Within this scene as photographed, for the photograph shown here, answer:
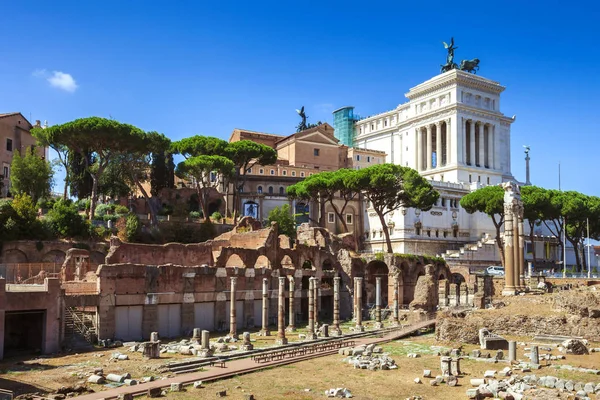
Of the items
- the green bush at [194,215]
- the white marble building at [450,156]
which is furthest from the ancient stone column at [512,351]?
the white marble building at [450,156]

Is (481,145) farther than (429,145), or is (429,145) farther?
(429,145)

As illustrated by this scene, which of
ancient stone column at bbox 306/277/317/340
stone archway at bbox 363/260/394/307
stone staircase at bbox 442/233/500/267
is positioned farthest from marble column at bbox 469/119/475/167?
ancient stone column at bbox 306/277/317/340

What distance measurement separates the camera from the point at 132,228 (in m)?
43.5

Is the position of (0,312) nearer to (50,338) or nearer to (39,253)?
(50,338)

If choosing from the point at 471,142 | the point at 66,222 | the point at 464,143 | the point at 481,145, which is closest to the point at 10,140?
the point at 66,222

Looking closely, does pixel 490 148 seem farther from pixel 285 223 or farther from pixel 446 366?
pixel 446 366

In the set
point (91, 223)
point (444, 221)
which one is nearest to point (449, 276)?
point (444, 221)

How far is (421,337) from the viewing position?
32.6 m

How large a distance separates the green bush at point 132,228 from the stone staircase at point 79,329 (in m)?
14.7

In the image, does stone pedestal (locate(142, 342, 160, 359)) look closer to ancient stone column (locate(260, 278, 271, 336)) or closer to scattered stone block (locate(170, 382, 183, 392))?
scattered stone block (locate(170, 382, 183, 392))

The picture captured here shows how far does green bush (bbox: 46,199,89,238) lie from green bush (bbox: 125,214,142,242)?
2868mm

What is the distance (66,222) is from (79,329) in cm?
1456

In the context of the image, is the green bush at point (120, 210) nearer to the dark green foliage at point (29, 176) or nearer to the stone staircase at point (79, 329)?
the dark green foliage at point (29, 176)

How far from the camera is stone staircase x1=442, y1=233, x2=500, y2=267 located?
57969 mm
